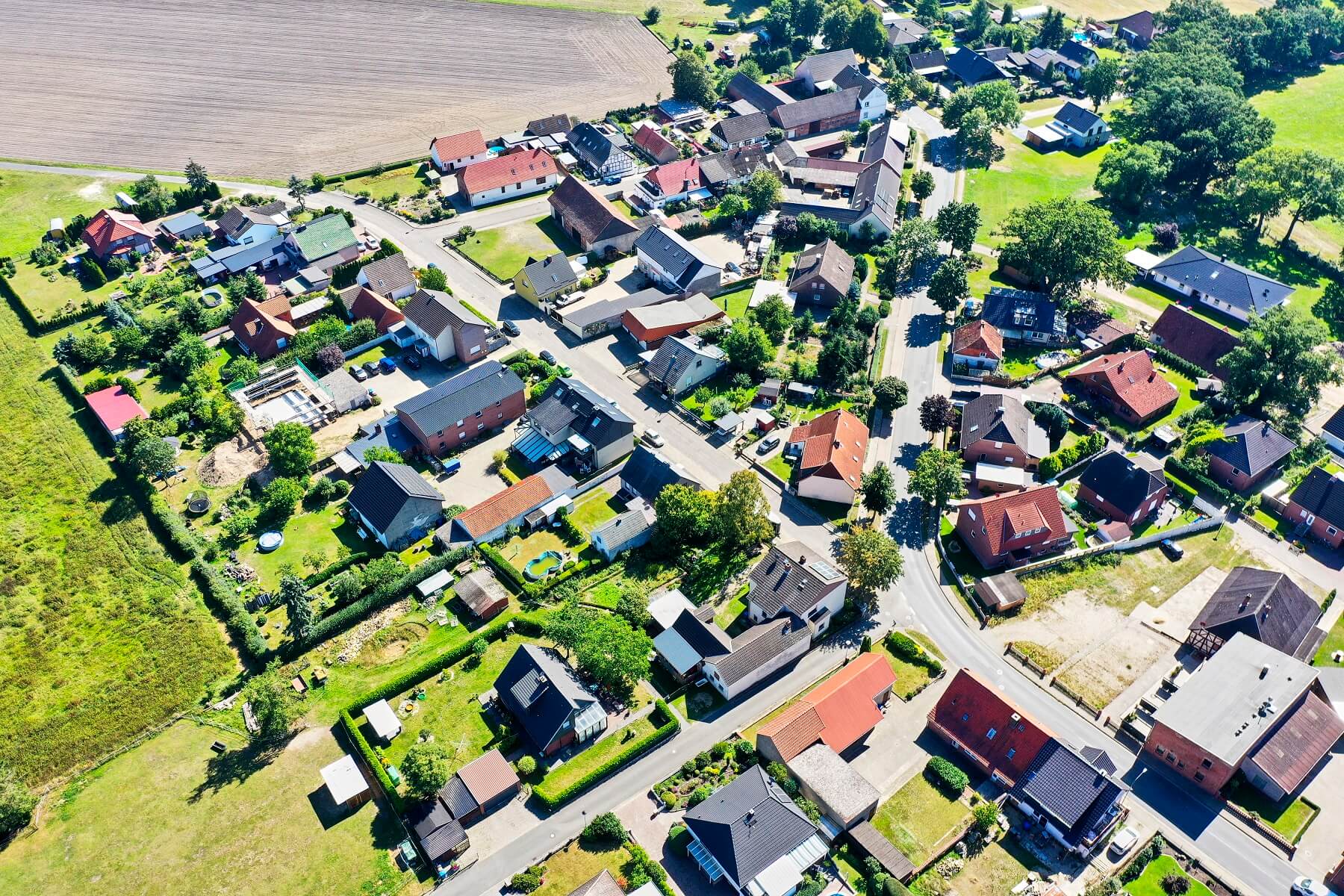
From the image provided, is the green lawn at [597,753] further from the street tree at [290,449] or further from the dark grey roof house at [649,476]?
the street tree at [290,449]

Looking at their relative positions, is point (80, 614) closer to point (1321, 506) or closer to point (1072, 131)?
point (1321, 506)

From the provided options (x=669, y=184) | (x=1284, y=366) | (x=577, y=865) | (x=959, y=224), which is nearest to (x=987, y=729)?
(x=577, y=865)

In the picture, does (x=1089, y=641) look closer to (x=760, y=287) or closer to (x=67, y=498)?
(x=760, y=287)

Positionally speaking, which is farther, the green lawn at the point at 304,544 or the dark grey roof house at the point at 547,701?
the green lawn at the point at 304,544

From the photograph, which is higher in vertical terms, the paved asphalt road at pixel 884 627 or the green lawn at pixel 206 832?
the paved asphalt road at pixel 884 627

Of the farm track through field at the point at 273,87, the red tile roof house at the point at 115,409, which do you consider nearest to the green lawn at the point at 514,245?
the farm track through field at the point at 273,87

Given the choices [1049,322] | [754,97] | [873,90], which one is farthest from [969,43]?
[1049,322]
